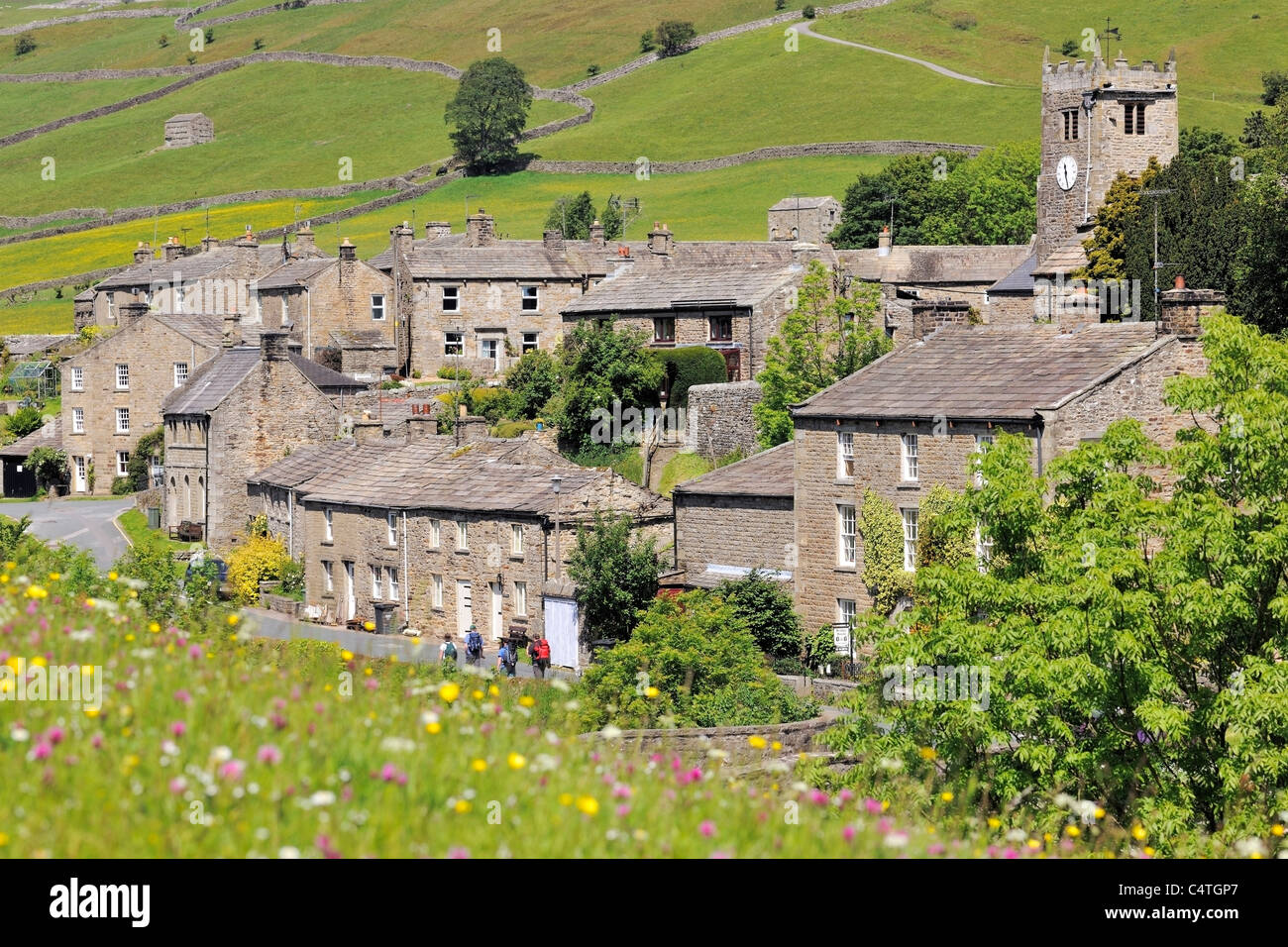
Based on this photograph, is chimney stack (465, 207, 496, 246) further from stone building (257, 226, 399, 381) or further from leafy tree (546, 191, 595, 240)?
leafy tree (546, 191, 595, 240)

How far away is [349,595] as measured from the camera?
181 ft

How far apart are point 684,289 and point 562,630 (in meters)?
26.0

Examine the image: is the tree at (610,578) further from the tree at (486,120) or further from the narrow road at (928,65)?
the narrow road at (928,65)

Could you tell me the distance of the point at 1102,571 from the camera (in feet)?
85.9

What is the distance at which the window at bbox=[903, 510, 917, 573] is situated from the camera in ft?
145

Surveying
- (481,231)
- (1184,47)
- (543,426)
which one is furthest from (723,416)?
(1184,47)

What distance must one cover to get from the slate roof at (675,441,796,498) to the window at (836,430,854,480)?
6.37 feet

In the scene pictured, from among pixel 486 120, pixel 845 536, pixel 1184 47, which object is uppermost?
pixel 1184 47

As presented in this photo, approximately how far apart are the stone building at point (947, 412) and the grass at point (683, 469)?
14.2 metres

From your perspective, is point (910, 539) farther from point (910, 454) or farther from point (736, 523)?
point (736, 523)

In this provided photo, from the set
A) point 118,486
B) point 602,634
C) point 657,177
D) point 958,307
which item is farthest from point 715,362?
point 657,177

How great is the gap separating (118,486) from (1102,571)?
64521 millimetres

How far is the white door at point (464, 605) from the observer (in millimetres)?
51344
